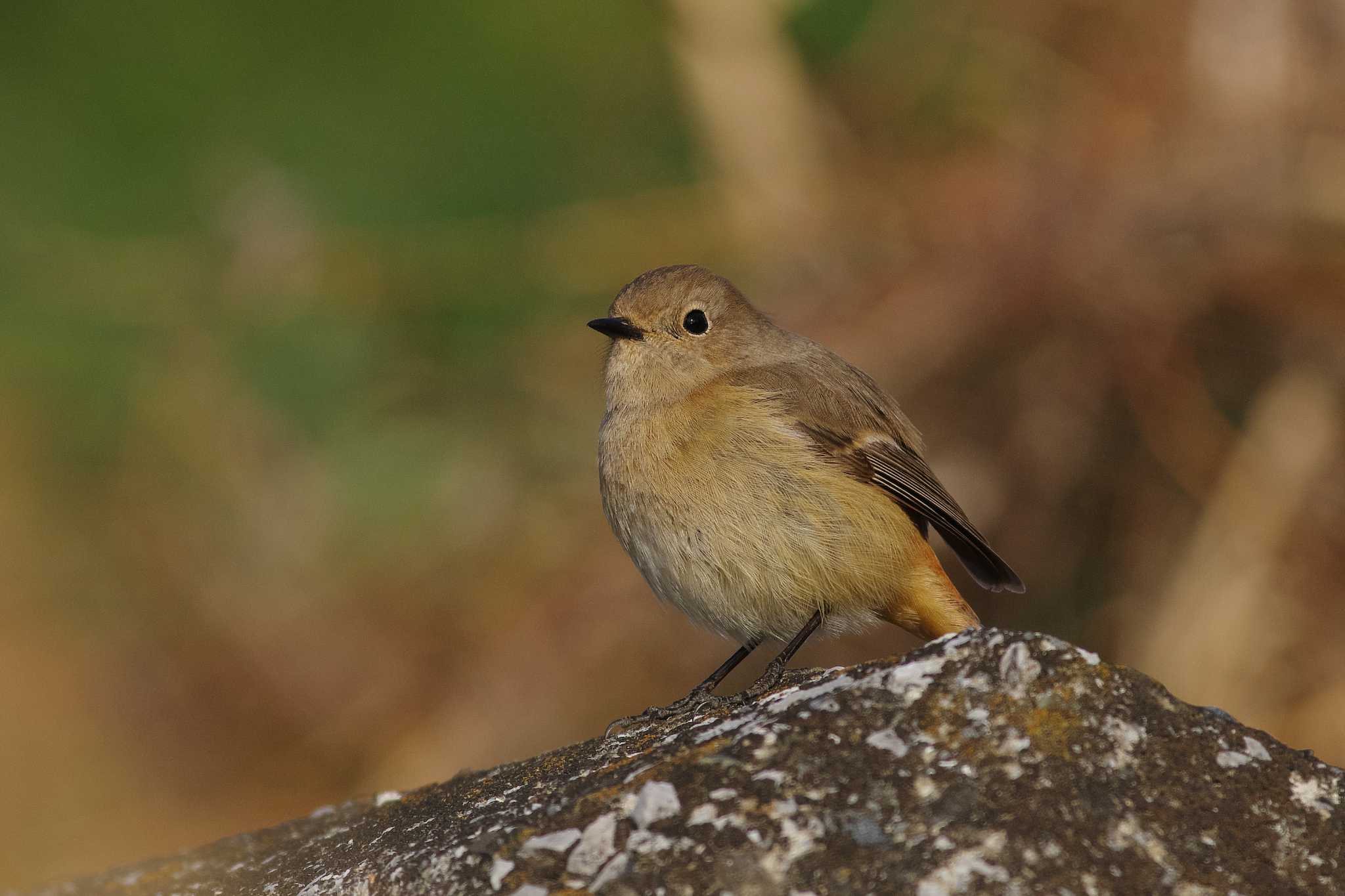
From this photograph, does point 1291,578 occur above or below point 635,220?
below

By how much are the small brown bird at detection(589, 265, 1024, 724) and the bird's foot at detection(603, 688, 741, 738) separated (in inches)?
0.7

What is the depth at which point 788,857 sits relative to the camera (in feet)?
8.50

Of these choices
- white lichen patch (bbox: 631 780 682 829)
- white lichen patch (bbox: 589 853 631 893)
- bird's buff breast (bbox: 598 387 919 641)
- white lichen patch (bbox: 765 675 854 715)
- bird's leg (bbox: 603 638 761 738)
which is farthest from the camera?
bird's buff breast (bbox: 598 387 919 641)

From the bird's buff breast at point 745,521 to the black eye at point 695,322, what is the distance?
1.51 feet

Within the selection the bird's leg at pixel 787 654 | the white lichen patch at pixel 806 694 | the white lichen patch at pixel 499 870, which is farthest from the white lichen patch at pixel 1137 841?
the bird's leg at pixel 787 654

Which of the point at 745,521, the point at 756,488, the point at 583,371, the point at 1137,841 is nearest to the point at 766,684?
the point at 745,521

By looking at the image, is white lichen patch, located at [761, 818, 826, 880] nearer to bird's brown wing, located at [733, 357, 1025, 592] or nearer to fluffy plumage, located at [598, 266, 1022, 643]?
fluffy plumage, located at [598, 266, 1022, 643]

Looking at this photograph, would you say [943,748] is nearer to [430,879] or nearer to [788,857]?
[788,857]

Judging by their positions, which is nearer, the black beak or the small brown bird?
the small brown bird

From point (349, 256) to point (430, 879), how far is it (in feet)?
21.4

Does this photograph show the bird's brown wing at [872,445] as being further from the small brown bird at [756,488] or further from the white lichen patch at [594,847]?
the white lichen patch at [594,847]

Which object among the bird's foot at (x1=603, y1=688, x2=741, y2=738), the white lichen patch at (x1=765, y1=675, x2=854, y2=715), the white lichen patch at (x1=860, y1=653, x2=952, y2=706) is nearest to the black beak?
the bird's foot at (x1=603, y1=688, x2=741, y2=738)

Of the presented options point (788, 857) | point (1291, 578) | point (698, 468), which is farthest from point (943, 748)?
point (1291, 578)

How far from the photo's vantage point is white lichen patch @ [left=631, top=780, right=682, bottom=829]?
274 cm
